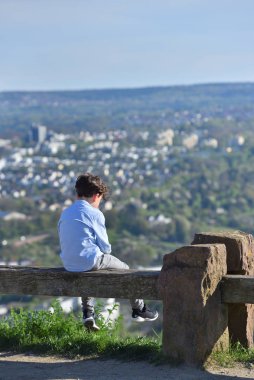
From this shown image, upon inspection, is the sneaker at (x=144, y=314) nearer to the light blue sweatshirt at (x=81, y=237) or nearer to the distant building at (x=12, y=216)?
the light blue sweatshirt at (x=81, y=237)

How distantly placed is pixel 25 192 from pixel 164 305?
8526 centimetres

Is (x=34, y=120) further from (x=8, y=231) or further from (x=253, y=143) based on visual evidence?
(x=8, y=231)

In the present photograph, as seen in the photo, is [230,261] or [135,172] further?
[135,172]

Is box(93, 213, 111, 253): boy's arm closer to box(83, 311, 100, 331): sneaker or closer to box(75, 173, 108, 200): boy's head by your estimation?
box(75, 173, 108, 200): boy's head

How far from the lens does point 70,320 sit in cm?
693

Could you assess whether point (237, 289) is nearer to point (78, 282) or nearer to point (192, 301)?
point (192, 301)

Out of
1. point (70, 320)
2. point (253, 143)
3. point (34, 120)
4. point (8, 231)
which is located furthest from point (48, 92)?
point (70, 320)

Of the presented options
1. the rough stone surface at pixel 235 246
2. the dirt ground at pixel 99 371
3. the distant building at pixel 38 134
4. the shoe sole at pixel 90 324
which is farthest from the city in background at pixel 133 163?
the rough stone surface at pixel 235 246

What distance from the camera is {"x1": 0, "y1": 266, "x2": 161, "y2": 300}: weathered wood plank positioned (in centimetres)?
617

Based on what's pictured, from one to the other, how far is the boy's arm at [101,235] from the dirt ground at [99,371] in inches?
27.5

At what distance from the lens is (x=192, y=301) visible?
19.2ft

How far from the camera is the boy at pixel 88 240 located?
20.9 feet

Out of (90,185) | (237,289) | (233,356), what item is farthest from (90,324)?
(237,289)

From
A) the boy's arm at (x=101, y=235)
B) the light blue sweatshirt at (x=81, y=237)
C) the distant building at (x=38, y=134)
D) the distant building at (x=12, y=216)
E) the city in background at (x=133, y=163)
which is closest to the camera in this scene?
the light blue sweatshirt at (x=81, y=237)
